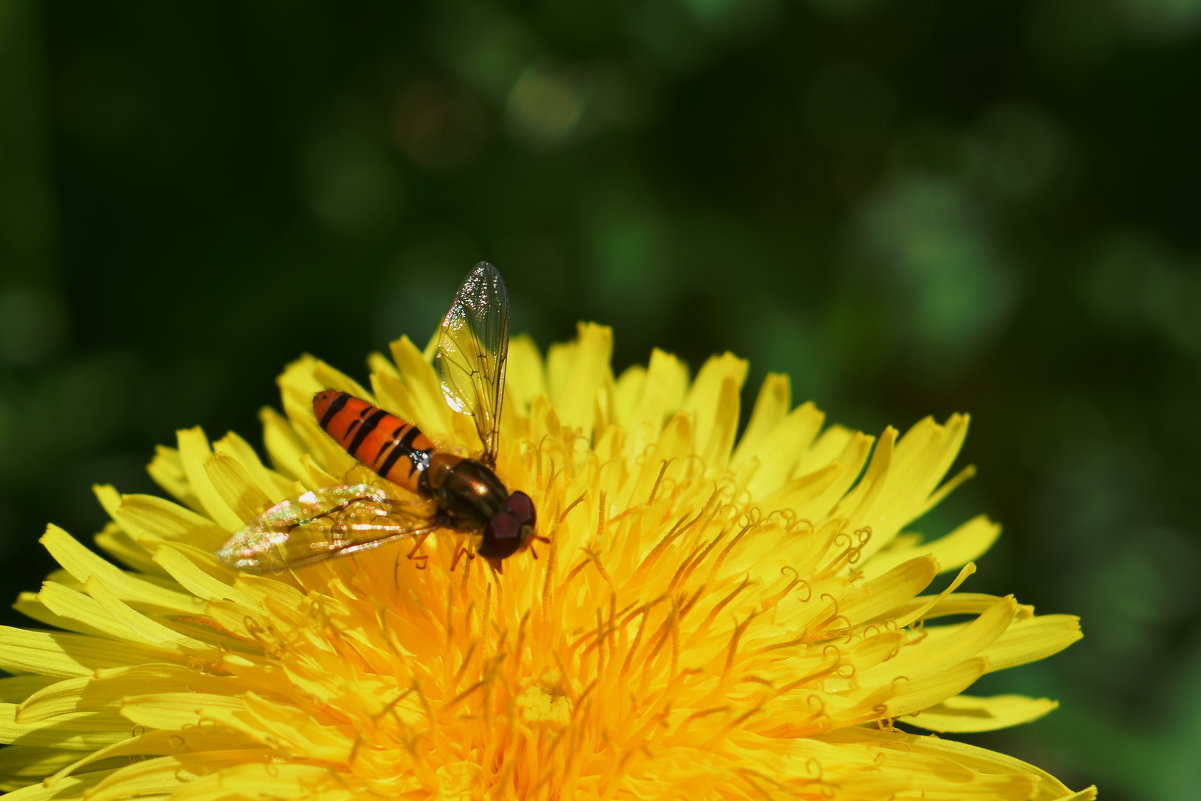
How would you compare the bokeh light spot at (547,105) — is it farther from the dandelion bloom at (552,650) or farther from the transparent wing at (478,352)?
the dandelion bloom at (552,650)

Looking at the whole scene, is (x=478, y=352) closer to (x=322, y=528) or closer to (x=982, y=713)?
(x=322, y=528)

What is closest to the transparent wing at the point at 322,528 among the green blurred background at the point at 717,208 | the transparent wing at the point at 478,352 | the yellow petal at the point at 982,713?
the transparent wing at the point at 478,352

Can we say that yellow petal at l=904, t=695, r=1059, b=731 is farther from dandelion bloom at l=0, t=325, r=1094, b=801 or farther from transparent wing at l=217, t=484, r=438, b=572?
transparent wing at l=217, t=484, r=438, b=572

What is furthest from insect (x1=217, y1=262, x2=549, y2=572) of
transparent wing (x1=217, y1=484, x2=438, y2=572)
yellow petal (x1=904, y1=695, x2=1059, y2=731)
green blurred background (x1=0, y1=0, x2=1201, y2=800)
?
green blurred background (x1=0, y1=0, x2=1201, y2=800)

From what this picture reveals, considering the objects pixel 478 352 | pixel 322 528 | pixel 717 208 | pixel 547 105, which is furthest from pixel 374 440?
pixel 717 208

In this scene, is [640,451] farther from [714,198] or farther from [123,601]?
[714,198]

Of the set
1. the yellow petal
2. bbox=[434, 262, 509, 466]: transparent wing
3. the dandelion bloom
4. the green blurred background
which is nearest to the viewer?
the dandelion bloom
